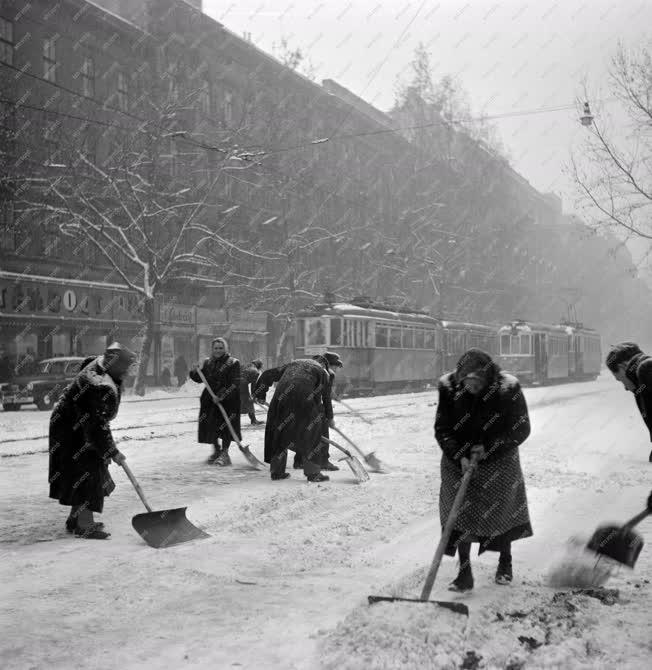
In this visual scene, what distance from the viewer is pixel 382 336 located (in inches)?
1131

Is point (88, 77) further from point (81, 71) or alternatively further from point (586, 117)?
point (586, 117)

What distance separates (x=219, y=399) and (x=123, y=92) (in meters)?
23.9

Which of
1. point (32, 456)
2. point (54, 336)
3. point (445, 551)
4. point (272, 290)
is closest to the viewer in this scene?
point (445, 551)

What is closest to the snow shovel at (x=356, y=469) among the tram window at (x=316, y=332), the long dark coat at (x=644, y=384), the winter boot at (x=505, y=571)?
the winter boot at (x=505, y=571)

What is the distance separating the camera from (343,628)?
4.02m

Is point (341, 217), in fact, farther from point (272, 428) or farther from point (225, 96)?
point (272, 428)

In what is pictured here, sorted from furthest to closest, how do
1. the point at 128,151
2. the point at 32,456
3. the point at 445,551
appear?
the point at 128,151
the point at 32,456
the point at 445,551

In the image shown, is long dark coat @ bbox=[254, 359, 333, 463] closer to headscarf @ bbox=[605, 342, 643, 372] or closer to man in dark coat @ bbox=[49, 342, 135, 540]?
man in dark coat @ bbox=[49, 342, 135, 540]

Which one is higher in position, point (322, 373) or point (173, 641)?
point (322, 373)

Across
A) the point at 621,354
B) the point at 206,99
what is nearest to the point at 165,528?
the point at 621,354

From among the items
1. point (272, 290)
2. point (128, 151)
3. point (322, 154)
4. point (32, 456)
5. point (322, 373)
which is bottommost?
point (32, 456)

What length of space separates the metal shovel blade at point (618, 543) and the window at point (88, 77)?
1130 inches

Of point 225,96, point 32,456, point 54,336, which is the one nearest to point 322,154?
point 225,96

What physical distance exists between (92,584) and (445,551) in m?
2.14
